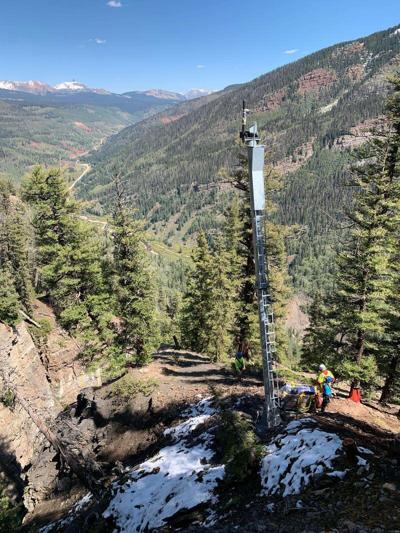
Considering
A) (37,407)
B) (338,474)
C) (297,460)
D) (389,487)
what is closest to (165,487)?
(297,460)

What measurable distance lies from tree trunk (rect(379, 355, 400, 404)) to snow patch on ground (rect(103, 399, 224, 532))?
10895mm

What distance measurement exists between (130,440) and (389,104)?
19.5m

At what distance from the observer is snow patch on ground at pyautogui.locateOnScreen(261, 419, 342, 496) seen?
8.59 metres

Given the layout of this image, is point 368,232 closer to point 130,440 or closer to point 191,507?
point 191,507

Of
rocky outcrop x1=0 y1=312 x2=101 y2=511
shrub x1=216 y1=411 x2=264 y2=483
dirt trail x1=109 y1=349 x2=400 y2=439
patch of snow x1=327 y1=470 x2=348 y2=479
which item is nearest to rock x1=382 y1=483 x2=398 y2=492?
patch of snow x1=327 y1=470 x2=348 y2=479

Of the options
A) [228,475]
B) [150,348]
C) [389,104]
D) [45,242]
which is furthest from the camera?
[150,348]

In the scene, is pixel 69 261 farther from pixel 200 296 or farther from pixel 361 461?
pixel 361 461

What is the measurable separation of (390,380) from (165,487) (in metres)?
14.4

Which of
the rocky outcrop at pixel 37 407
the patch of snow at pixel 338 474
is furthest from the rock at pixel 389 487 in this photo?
the rocky outcrop at pixel 37 407

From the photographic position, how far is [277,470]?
9250 millimetres

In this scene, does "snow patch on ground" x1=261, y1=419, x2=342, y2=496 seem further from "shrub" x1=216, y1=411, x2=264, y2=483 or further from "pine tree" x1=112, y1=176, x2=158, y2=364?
"pine tree" x1=112, y1=176, x2=158, y2=364

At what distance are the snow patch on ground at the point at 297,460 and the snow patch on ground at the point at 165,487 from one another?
1.54 m

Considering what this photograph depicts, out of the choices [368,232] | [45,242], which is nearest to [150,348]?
[45,242]

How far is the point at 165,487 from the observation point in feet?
35.8
